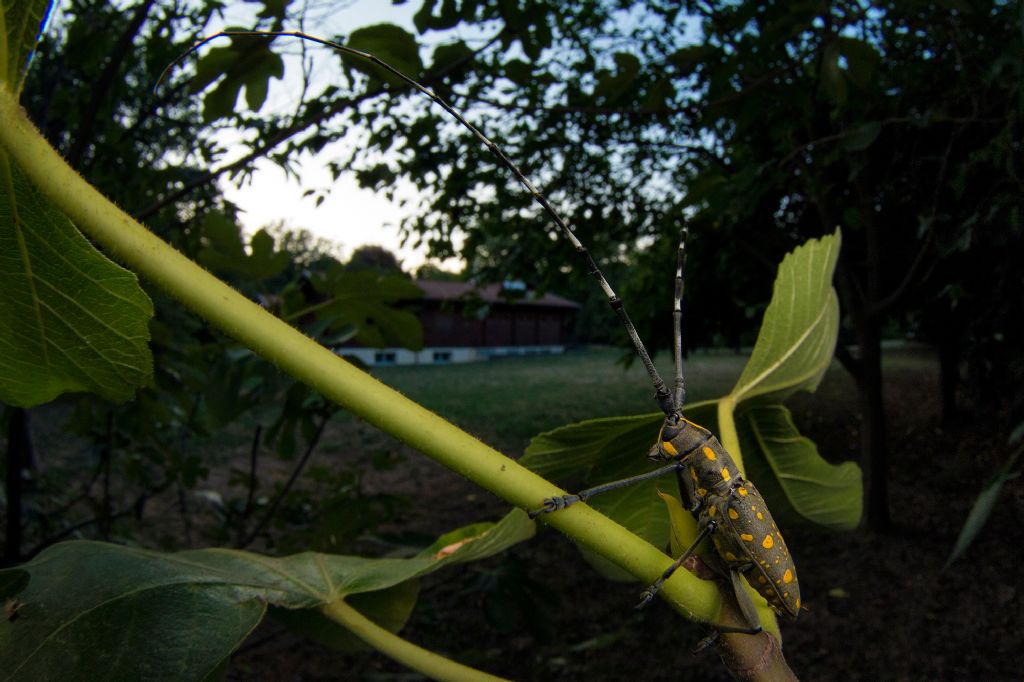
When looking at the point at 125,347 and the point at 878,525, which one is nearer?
the point at 125,347

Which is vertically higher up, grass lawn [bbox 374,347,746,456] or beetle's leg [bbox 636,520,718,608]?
beetle's leg [bbox 636,520,718,608]

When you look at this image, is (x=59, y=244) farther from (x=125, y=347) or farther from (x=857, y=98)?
(x=857, y=98)

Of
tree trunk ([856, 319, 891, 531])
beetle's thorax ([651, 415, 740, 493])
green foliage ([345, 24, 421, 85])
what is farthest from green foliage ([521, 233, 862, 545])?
tree trunk ([856, 319, 891, 531])

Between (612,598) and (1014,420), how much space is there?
3048 mm

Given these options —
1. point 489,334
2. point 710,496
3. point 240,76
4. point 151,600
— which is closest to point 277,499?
point 240,76

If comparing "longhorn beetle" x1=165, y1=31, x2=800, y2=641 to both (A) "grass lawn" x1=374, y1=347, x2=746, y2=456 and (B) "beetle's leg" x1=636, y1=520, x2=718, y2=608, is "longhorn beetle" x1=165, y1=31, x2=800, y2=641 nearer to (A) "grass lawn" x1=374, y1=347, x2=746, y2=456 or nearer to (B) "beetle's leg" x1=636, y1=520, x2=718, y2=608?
(B) "beetle's leg" x1=636, y1=520, x2=718, y2=608

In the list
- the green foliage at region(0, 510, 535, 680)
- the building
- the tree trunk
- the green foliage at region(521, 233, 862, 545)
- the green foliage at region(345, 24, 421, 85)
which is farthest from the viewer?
the building

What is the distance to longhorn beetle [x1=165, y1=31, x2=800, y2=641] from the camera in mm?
534

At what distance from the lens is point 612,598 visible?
5.39m

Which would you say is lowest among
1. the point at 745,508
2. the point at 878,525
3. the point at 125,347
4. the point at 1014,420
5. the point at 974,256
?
the point at 878,525

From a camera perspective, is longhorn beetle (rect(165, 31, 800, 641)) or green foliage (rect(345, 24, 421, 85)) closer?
longhorn beetle (rect(165, 31, 800, 641))

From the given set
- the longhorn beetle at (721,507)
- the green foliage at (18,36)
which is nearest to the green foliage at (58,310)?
the green foliage at (18,36)

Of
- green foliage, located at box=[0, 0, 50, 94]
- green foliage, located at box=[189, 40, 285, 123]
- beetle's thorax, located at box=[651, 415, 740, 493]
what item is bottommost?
beetle's thorax, located at box=[651, 415, 740, 493]

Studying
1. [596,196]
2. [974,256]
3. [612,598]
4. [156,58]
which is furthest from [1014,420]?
[156,58]
